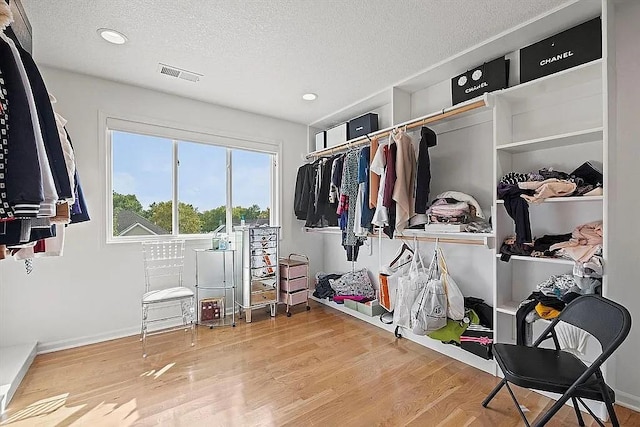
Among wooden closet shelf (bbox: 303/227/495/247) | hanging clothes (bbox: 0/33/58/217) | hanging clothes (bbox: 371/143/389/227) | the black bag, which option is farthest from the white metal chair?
the black bag

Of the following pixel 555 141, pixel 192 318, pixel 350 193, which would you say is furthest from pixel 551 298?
pixel 192 318

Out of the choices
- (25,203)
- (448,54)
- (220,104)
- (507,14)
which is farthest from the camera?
(220,104)

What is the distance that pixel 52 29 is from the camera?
2092 mm

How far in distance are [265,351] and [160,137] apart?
2.28 meters

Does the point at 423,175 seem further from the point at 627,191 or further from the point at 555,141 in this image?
the point at 627,191

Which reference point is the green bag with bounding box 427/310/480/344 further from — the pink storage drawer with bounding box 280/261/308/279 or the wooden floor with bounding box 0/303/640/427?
the pink storage drawer with bounding box 280/261/308/279

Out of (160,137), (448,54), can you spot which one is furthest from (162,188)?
(448,54)

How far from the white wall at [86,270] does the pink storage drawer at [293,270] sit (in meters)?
1.00

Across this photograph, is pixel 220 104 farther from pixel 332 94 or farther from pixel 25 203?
pixel 25 203

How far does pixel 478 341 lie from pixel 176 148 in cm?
321

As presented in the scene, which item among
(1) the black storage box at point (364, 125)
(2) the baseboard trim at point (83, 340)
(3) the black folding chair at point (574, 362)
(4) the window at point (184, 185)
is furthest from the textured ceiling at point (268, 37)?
(2) the baseboard trim at point (83, 340)

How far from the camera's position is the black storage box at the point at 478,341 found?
223cm

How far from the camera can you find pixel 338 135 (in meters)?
3.74

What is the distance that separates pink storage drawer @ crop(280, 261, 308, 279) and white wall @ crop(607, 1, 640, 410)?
8.67 feet
